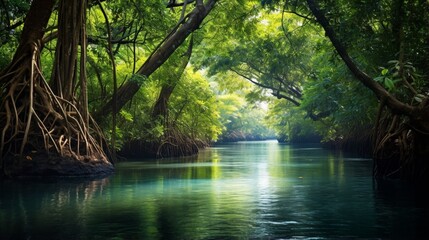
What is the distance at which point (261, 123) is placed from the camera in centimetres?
9362

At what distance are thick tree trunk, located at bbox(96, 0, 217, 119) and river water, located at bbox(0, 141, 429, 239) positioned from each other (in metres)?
4.41

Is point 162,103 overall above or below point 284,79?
Result: below

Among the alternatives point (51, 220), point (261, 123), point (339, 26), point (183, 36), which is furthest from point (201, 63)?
point (261, 123)

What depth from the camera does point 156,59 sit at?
1559 cm

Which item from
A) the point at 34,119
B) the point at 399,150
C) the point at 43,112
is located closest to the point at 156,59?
the point at 43,112

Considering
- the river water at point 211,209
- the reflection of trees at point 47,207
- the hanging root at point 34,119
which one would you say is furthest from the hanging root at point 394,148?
the hanging root at point 34,119

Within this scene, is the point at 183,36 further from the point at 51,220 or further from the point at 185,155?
the point at 51,220

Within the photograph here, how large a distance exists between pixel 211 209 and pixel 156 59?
9.13 metres

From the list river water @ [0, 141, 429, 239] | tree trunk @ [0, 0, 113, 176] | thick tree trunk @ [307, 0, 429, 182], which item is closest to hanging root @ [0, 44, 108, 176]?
tree trunk @ [0, 0, 113, 176]

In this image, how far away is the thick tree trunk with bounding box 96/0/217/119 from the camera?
15188 mm

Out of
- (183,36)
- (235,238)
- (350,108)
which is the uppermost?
(183,36)

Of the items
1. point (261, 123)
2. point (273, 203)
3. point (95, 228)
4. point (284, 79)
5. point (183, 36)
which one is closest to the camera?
point (95, 228)

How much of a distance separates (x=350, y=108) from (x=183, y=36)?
7862mm

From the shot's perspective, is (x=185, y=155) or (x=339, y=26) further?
(x=185, y=155)
